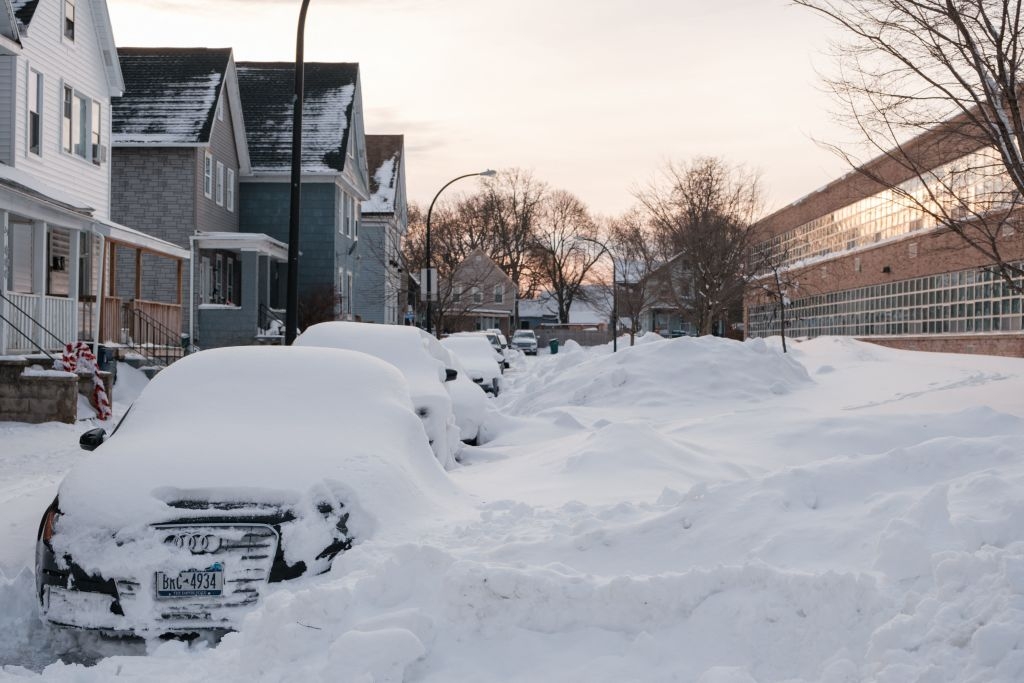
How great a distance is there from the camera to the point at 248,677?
4215mm

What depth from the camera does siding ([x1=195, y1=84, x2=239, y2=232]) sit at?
104 feet

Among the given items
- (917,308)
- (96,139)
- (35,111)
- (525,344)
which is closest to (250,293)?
(96,139)

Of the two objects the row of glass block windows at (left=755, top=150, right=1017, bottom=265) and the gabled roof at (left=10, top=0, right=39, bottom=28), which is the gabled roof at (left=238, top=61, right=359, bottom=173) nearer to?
the gabled roof at (left=10, top=0, right=39, bottom=28)

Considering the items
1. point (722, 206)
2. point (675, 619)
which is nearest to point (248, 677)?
point (675, 619)

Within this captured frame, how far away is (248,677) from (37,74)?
21.2 meters

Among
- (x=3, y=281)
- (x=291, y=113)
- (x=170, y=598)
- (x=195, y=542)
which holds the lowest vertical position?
(x=170, y=598)

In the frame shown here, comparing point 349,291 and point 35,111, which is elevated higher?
point 35,111

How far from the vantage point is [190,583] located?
4.84 m

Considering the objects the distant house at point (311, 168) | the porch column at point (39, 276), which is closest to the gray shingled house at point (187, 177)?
the distant house at point (311, 168)

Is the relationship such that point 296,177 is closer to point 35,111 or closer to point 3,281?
point 3,281

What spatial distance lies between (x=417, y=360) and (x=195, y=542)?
7.15 m

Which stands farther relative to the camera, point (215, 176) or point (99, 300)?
point (215, 176)

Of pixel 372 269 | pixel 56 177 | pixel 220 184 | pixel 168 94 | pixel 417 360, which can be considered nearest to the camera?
pixel 417 360

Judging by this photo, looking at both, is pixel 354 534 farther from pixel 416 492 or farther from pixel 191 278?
pixel 191 278
